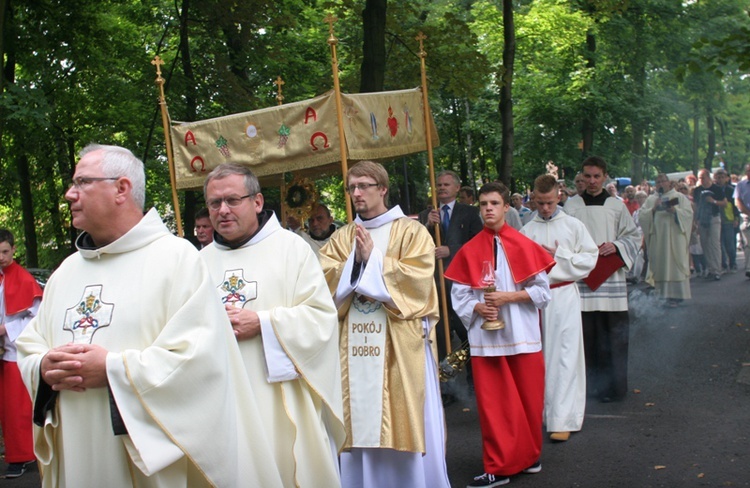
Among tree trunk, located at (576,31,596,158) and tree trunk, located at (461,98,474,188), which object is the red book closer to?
tree trunk, located at (576,31,596,158)

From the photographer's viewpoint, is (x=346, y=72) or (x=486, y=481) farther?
(x=346, y=72)

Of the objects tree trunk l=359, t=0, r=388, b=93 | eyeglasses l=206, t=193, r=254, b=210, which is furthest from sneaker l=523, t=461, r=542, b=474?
tree trunk l=359, t=0, r=388, b=93

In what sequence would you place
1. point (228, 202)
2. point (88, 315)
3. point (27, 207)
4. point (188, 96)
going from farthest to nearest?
point (27, 207) < point (188, 96) < point (228, 202) < point (88, 315)

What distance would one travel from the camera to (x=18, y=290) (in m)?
7.82

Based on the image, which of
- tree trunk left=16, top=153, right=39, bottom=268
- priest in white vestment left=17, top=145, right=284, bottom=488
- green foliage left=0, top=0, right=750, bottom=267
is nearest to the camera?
priest in white vestment left=17, top=145, right=284, bottom=488

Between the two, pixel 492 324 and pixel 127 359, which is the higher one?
pixel 127 359

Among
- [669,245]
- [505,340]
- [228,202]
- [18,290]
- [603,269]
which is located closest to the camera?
[228,202]

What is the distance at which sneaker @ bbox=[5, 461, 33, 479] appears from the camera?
26.0ft

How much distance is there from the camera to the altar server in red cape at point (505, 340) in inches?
261

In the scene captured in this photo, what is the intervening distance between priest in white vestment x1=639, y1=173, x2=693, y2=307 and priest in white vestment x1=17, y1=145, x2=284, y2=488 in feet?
40.7

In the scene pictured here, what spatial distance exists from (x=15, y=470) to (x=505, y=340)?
14.4 ft

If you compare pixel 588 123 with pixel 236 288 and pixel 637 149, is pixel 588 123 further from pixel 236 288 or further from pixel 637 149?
pixel 236 288

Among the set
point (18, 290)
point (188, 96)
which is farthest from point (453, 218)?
point (188, 96)

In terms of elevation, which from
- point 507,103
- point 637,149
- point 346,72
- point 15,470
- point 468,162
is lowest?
point 15,470
